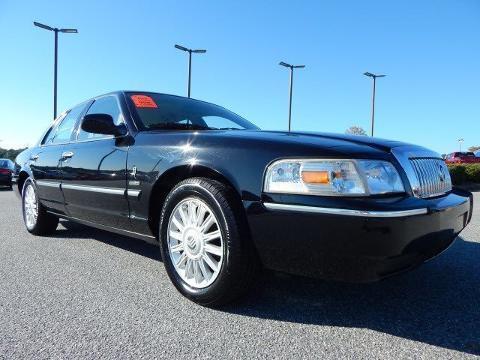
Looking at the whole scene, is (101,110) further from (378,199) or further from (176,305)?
(378,199)

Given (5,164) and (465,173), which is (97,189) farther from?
(465,173)

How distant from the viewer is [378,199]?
2.12m

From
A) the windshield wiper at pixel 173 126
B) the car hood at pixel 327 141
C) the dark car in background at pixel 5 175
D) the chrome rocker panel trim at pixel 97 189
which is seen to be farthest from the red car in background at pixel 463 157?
the car hood at pixel 327 141

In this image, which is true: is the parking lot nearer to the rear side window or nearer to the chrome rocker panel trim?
the chrome rocker panel trim

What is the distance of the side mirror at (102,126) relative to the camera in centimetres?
334

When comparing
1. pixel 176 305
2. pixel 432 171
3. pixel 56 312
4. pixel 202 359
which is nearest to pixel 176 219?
pixel 176 305

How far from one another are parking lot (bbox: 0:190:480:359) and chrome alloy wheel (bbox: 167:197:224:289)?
193 mm

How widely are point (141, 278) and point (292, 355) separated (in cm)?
153

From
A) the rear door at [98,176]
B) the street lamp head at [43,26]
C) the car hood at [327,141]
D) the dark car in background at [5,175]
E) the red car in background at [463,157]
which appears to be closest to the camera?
the car hood at [327,141]

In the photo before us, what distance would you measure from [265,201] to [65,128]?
3.10m

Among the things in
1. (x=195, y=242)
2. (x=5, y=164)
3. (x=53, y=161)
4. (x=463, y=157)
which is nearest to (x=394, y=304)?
(x=195, y=242)

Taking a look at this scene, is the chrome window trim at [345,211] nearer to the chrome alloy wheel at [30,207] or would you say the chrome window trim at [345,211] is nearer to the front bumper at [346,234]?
the front bumper at [346,234]

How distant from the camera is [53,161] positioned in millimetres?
4355

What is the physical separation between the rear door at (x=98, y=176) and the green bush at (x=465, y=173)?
15.0 m
